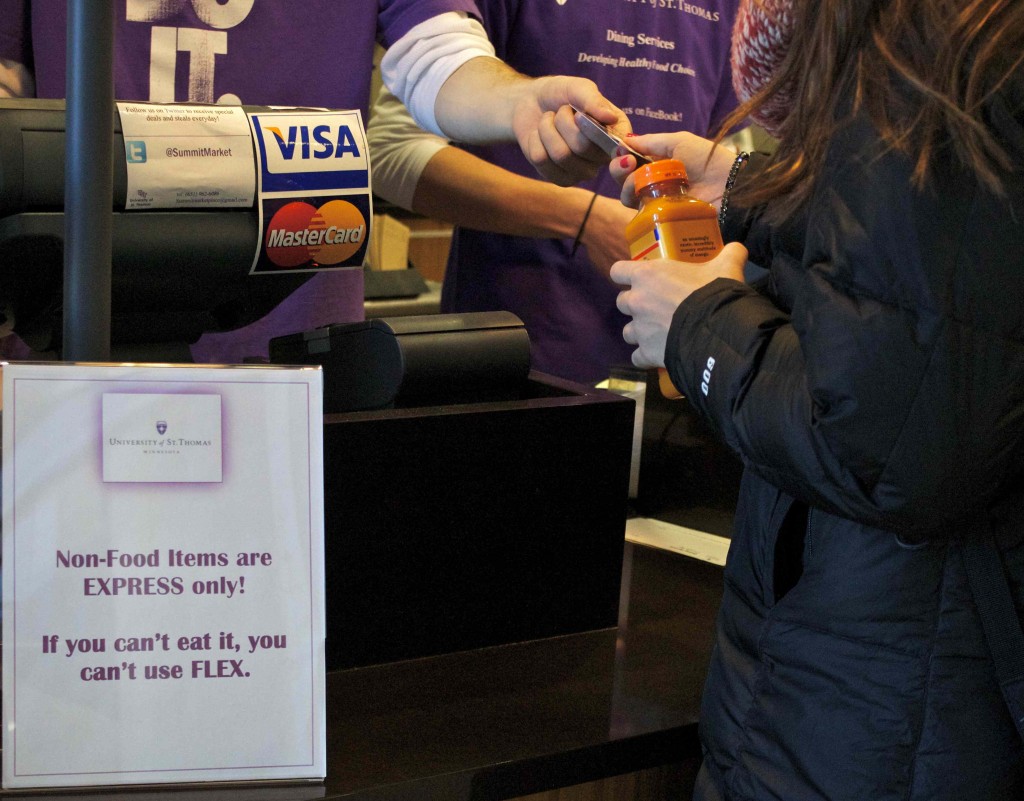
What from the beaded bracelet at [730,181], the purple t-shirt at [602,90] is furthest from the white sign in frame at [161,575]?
the purple t-shirt at [602,90]

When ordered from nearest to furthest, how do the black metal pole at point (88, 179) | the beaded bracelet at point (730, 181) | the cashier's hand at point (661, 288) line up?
1. the black metal pole at point (88, 179)
2. the cashier's hand at point (661, 288)
3. the beaded bracelet at point (730, 181)

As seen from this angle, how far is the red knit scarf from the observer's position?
0.79 meters

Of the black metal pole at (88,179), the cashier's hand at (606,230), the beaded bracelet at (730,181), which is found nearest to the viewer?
the black metal pole at (88,179)

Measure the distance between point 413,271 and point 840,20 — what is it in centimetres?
232

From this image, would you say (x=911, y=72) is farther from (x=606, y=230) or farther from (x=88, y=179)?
(x=606, y=230)

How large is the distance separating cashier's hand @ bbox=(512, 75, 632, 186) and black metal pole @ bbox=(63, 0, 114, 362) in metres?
0.59

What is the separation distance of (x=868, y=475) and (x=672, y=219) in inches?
11.5

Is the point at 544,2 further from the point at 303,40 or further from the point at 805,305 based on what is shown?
the point at 805,305

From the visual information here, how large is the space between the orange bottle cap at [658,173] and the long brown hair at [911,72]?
0.16 meters

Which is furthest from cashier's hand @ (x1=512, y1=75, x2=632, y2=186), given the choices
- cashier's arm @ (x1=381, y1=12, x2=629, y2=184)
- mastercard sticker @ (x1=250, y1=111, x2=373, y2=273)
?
mastercard sticker @ (x1=250, y1=111, x2=373, y2=273)

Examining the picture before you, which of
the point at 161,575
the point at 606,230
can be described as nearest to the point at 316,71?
the point at 606,230

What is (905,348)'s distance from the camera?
66 cm

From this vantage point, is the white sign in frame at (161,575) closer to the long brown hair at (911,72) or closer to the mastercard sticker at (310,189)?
the mastercard sticker at (310,189)

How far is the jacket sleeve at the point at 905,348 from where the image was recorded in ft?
2.13
